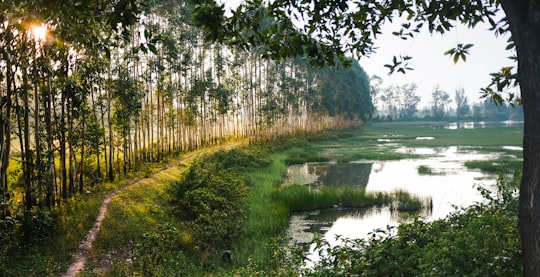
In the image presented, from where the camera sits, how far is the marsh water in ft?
47.1

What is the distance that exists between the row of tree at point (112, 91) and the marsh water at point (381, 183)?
5.24 m

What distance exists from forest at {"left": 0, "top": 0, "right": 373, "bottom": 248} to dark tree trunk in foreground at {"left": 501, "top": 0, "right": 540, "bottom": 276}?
2782mm

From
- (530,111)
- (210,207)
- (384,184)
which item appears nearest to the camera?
(530,111)

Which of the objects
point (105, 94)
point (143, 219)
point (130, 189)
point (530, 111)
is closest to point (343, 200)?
point (143, 219)

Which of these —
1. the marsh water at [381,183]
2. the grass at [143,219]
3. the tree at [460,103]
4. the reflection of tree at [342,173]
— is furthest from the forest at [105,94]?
the tree at [460,103]

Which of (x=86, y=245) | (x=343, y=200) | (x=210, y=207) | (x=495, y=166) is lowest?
(x=343, y=200)

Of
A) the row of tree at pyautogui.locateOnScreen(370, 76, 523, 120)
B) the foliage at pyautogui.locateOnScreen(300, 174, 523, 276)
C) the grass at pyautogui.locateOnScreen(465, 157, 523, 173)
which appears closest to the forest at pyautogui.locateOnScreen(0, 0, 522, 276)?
the foliage at pyautogui.locateOnScreen(300, 174, 523, 276)

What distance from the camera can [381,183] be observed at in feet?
77.7

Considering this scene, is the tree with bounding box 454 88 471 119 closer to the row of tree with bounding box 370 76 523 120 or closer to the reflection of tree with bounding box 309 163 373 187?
the row of tree with bounding box 370 76 523 120

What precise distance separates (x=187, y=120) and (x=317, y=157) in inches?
423

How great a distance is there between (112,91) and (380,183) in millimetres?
14465

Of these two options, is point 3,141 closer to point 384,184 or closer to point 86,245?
point 86,245

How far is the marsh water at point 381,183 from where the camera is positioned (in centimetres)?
1437

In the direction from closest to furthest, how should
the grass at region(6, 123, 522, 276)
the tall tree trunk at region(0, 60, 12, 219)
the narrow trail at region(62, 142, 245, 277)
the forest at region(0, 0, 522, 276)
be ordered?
the forest at region(0, 0, 522, 276) < the tall tree trunk at region(0, 60, 12, 219) < the narrow trail at region(62, 142, 245, 277) < the grass at region(6, 123, 522, 276)
